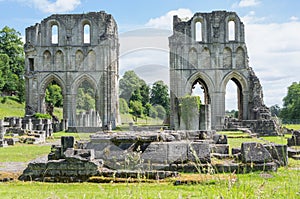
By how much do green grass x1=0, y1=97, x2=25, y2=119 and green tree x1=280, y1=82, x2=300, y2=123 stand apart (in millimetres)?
35953

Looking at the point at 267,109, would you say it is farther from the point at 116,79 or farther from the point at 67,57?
the point at 67,57

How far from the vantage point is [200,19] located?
124 feet

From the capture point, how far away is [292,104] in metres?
63.0

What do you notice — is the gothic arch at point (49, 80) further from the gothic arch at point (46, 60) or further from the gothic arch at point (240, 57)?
the gothic arch at point (240, 57)

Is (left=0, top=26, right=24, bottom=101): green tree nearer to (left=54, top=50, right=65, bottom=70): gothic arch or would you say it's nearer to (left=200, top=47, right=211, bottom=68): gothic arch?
(left=54, top=50, right=65, bottom=70): gothic arch

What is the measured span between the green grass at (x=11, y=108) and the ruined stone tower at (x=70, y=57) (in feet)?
23.6

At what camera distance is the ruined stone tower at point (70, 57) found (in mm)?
37312

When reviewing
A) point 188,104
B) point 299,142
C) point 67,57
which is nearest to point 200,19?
point 67,57

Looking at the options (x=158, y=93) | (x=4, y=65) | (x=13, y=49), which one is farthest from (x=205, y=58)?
(x=13, y=49)

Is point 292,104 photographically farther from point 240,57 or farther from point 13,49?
point 13,49

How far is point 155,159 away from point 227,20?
29.5 m

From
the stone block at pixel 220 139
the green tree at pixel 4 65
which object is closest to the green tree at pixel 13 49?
the green tree at pixel 4 65

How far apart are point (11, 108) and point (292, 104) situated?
135 ft

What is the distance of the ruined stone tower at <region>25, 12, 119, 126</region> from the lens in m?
37.3
